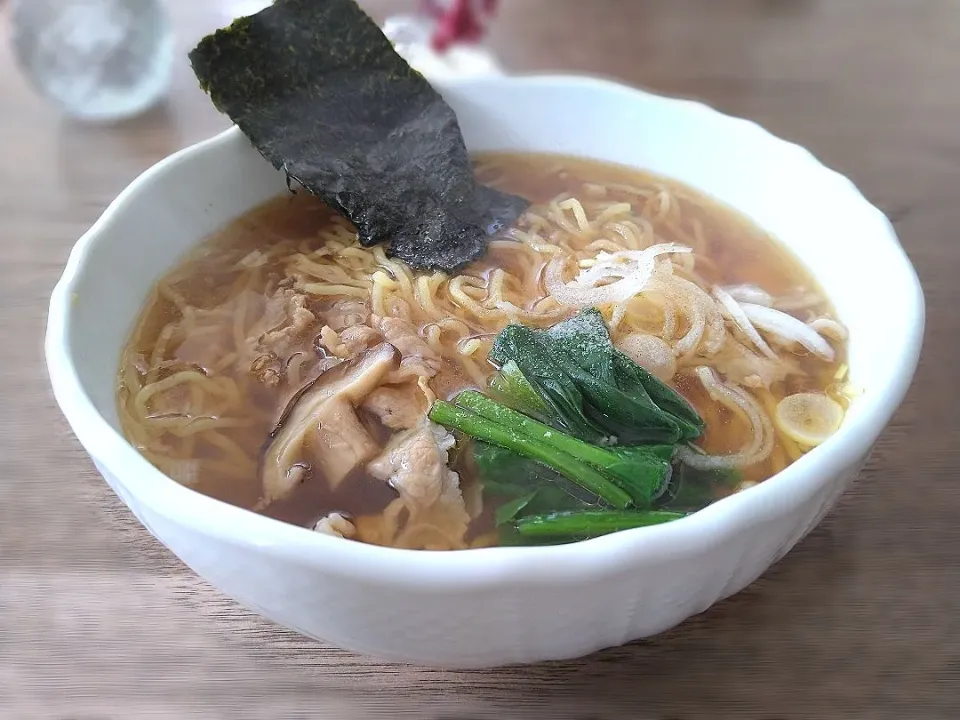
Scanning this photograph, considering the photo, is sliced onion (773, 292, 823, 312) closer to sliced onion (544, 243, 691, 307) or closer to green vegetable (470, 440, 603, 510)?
sliced onion (544, 243, 691, 307)

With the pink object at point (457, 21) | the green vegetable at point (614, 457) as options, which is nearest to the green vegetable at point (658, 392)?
the green vegetable at point (614, 457)

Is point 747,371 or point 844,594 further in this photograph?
point 747,371

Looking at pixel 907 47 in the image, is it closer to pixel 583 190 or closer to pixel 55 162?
pixel 583 190

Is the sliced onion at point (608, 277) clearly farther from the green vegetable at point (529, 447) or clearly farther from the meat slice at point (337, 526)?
the meat slice at point (337, 526)

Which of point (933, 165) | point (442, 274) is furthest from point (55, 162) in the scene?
point (933, 165)

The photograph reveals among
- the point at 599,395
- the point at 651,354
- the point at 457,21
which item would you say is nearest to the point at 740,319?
the point at 651,354

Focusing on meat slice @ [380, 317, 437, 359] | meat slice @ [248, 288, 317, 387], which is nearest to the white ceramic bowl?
meat slice @ [248, 288, 317, 387]
